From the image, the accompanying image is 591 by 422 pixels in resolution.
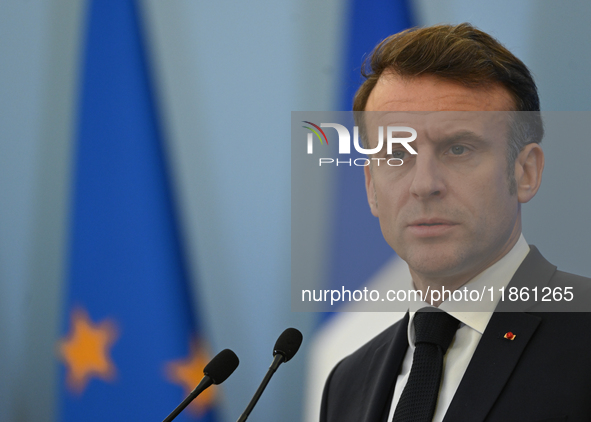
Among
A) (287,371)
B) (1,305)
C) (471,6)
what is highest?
(471,6)

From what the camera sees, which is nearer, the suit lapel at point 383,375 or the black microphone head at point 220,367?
the black microphone head at point 220,367

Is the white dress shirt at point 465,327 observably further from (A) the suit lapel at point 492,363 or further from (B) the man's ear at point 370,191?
(B) the man's ear at point 370,191

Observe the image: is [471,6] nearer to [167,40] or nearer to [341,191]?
[341,191]

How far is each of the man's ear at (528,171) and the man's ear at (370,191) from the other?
37 cm

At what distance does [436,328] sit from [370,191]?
18.6 inches

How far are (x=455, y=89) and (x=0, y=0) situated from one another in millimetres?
1887

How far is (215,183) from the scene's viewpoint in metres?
2.11

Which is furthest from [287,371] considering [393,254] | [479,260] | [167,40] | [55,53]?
[55,53]

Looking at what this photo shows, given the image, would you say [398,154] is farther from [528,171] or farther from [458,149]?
[528,171]

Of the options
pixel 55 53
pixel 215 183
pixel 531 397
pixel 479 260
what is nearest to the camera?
pixel 531 397

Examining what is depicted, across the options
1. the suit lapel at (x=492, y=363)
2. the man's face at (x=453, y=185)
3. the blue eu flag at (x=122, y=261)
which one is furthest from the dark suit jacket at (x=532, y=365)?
the blue eu flag at (x=122, y=261)

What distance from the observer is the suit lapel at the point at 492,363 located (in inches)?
45.1

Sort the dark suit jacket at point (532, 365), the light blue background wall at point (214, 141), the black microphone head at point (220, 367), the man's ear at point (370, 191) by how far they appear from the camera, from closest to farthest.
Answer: the dark suit jacket at point (532, 365), the black microphone head at point (220, 367), the man's ear at point (370, 191), the light blue background wall at point (214, 141)

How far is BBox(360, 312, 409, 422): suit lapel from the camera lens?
138 cm
